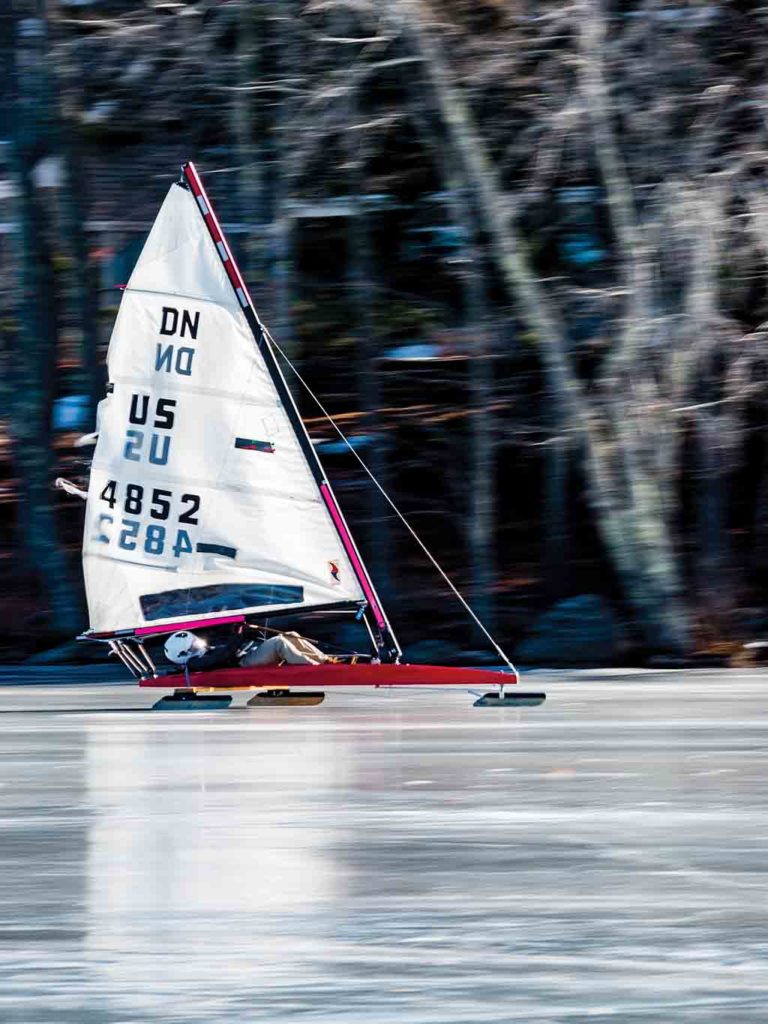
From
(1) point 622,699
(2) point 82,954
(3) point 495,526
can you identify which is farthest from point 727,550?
(2) point 82,954

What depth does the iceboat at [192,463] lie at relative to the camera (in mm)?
18672

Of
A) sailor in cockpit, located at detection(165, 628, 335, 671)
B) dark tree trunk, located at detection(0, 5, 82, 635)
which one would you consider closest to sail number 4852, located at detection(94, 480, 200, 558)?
sailor in cockpit, located at detection(165, 628, 335, 671)

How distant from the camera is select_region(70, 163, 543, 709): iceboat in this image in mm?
18672

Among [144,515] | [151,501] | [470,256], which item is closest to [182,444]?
[151,501]

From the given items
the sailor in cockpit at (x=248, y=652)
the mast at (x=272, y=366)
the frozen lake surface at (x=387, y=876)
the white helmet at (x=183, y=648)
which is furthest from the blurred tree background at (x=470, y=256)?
the frozen lake surface at (x=387, y=876)

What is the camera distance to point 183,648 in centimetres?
1784

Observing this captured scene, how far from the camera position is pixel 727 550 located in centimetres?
2634

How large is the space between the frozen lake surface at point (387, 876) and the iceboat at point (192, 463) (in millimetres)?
3471

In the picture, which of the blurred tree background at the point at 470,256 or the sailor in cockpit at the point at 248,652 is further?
the blurred tree background at the point at 470,256

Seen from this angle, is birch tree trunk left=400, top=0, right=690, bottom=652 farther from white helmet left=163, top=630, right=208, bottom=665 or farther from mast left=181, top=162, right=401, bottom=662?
white helmet left=163, top=630, right=208, bottom=665

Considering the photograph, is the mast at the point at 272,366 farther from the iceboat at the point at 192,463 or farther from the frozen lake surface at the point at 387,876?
the frozen lake surface at the point at 387,876

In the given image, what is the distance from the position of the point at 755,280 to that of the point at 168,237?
7.86 meters

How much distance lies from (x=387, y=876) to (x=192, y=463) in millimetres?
10654

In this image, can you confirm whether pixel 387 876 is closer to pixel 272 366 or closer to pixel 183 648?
pixel 183 648
